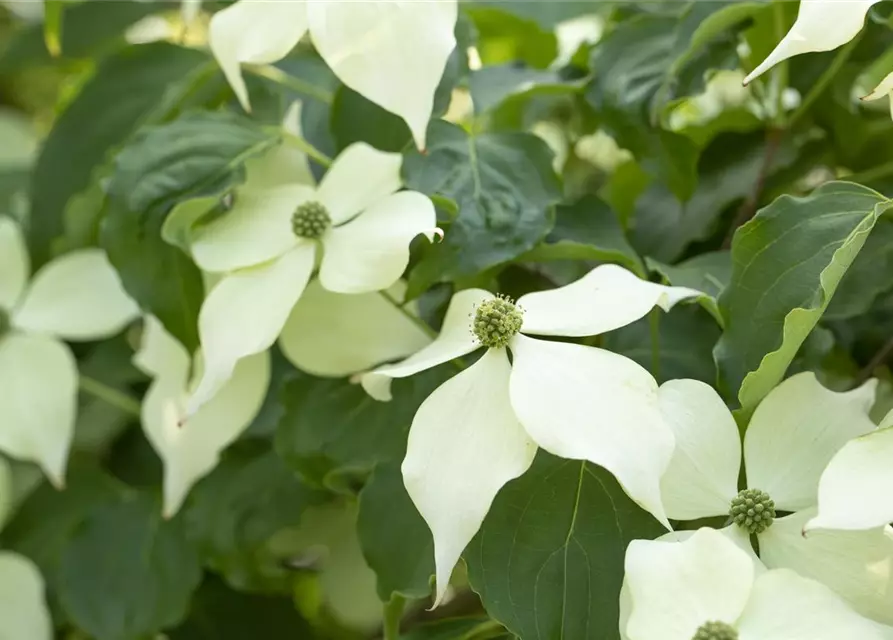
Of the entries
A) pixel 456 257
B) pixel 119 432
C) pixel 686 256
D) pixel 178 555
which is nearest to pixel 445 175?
pixel 456 257

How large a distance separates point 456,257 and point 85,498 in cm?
36

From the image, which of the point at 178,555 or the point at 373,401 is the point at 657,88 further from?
the point at 178,555

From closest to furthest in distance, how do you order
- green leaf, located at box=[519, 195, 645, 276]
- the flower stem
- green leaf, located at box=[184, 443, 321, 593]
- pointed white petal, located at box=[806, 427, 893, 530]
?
1. pointed white petal, located at box=[806, 427, 893, 530]
2. green leaf, located at box=[519, 195, 645, 276]
3. green leaf, located at box=[184, 443, 321, 593]
4. the flower stem

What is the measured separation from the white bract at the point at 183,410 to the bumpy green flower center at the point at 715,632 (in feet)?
0.78

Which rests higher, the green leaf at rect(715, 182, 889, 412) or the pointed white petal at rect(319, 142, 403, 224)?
the green leaf at rect(715, 182, 889, 412)

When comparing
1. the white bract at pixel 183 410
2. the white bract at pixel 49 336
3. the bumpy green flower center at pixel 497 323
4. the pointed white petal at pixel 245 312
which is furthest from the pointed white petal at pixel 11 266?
the bumpy green flower center at pixel 497 323

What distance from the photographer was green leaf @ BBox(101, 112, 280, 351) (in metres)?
0.40

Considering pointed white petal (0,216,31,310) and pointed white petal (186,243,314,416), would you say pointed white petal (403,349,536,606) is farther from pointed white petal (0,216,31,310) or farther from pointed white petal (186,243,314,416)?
pointed white petal (0,216,31,310)

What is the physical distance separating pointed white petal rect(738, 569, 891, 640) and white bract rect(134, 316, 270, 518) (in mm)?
244

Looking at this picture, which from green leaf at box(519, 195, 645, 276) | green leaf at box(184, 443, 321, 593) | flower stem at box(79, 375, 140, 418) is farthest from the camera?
flower stem at box(79, 375, 140, 418)

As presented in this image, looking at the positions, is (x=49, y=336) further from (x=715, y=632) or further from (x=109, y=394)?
(x=715, y=632)

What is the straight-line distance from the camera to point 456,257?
1.16ft

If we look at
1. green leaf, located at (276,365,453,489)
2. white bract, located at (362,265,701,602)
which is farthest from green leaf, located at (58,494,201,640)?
white bract, located at (362,265,701,602)

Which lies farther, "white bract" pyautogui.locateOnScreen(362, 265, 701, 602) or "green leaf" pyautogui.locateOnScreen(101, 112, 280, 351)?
"green leaf" pyautogui.locateOnScreen(101, 112, 280, 351)
